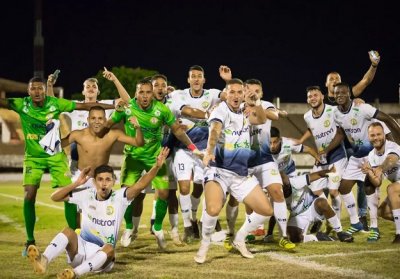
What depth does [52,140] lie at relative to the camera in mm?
9203

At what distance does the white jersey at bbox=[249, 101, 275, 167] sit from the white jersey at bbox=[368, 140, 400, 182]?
164cm

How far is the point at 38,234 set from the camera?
11.3m

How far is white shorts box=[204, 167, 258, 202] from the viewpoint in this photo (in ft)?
27.2

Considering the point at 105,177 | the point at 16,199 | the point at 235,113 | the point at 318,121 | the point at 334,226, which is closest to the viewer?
the point at 105,177

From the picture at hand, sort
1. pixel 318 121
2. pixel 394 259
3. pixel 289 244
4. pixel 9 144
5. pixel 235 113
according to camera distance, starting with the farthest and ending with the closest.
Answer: pixel 9 144, pixel 318 121, pixel 289 244, pixel 235 113, pixel 394 259

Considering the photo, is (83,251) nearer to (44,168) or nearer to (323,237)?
(44,168)

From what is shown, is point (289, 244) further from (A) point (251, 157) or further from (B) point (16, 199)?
(B) point (16, 199)

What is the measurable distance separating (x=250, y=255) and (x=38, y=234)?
4583 mm

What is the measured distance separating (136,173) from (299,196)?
2527 mm

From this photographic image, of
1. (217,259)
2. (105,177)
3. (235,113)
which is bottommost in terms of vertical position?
(217,259)

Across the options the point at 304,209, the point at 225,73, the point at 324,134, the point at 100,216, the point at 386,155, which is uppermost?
the point at 225,73

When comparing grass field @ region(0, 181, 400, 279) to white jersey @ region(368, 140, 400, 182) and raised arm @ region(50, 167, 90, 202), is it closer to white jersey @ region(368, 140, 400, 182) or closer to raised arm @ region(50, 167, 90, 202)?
raised arm @ region(50, 167, 90, 202)

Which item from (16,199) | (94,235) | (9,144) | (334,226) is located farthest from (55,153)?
(9,144)

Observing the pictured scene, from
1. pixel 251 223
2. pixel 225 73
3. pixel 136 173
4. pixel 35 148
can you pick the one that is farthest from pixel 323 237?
pixel 35 148
